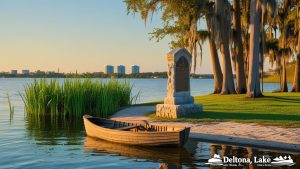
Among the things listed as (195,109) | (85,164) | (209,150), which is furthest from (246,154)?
(195,109)

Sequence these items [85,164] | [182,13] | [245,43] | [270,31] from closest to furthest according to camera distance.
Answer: [85,164]
[182,13]
[245,43]
[270,31]

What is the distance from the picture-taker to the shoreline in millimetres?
14086

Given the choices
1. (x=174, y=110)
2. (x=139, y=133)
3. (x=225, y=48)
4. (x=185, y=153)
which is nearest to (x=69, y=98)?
(x=174, y=110)

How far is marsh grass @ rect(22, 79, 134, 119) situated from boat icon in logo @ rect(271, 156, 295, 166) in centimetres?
1500

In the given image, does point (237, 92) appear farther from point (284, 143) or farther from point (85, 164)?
point (85, 164)

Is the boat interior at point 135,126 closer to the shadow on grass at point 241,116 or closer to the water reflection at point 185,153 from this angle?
the water reflection at point 185,153

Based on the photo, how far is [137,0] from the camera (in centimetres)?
3769

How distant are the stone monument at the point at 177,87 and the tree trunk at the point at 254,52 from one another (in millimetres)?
7603

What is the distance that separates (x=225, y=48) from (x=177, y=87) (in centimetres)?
1519

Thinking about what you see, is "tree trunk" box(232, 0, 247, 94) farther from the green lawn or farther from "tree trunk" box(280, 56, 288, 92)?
the green lawn

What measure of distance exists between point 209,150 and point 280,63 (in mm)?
35001

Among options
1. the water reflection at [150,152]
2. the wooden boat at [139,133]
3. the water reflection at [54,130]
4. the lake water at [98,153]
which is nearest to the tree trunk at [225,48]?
the water reflection at [54,130]

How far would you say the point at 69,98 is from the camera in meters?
26.0

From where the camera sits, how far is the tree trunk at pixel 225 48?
1326 inches
